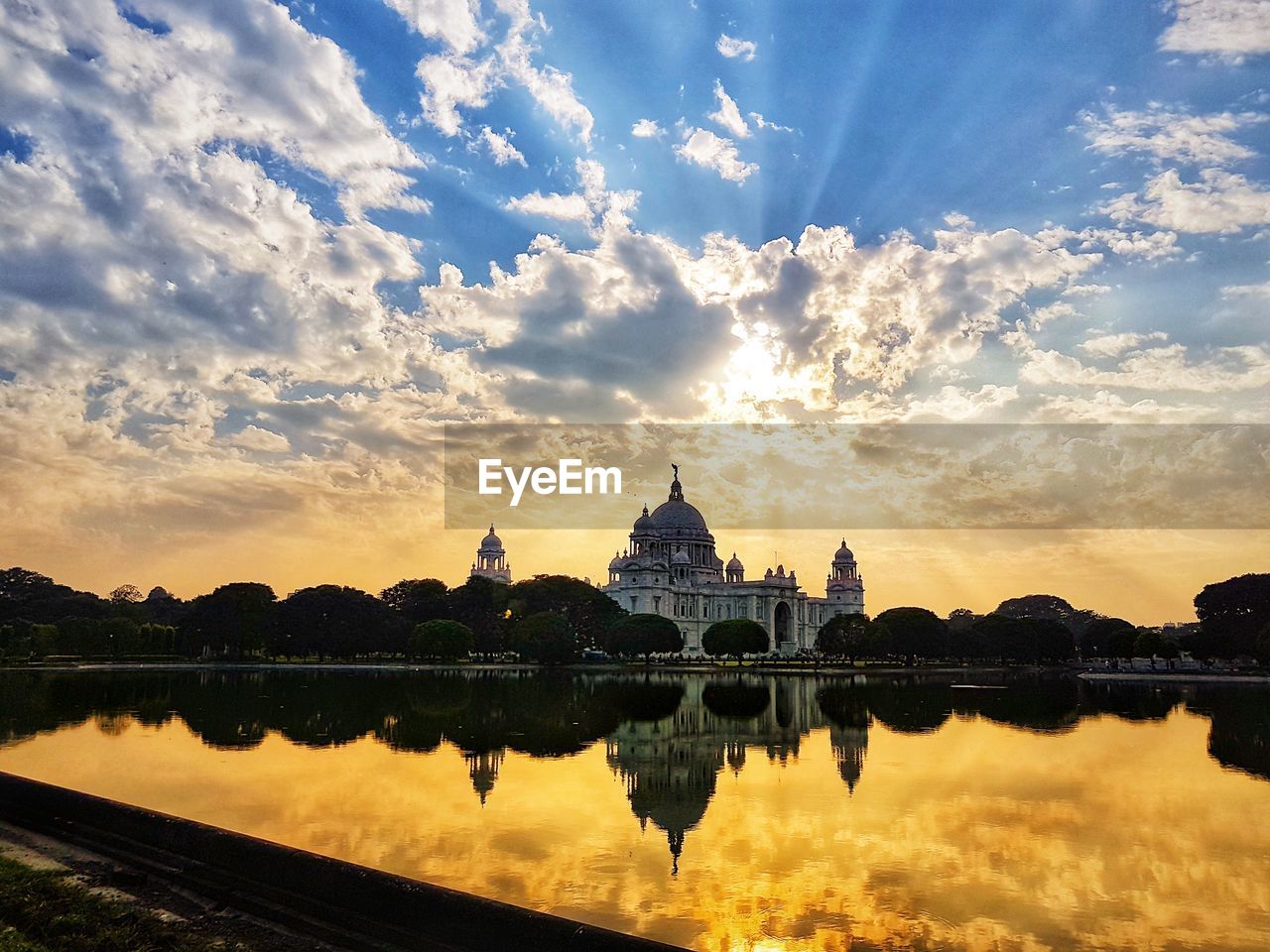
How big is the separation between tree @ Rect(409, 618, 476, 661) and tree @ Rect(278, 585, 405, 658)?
696 cm

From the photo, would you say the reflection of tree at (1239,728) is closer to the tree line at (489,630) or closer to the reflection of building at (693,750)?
the reflection of building at (693,750)

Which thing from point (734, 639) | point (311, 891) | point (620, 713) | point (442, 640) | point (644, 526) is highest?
point (644, 526)

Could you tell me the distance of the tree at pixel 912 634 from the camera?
10688cm

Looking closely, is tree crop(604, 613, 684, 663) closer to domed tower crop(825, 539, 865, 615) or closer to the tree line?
the tree line

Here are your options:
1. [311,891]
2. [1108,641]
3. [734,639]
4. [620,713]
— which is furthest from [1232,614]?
[311,891]

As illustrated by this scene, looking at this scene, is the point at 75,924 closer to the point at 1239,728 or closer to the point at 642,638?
the point at 1239,728

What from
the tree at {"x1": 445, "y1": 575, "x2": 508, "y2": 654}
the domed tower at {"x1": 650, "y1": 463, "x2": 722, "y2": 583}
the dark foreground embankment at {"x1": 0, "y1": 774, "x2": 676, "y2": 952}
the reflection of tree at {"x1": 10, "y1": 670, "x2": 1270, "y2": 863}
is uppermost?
the domed tower at {"x1": 650, "y1": 463, "x2": 722, "y2": 583}

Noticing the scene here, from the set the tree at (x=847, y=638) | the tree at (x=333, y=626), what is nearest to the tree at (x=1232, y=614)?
the tree at (x=847, y=638)

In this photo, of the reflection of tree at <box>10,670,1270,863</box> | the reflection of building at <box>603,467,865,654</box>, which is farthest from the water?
the reflection of building at <box>603,467,865,654</box>

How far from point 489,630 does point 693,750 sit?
81.0 metres

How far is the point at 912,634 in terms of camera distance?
108m

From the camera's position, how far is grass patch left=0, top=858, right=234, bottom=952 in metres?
11.1

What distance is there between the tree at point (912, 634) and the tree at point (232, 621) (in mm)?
62648

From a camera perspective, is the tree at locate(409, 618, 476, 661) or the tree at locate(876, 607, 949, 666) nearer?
the tree at locate(409, 618, 476, 661)
